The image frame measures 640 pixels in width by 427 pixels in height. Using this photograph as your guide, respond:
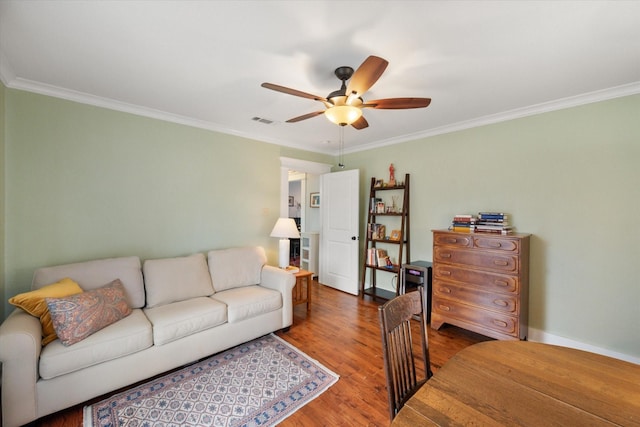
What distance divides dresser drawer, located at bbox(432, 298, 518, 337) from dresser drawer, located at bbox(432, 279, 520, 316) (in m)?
0.05

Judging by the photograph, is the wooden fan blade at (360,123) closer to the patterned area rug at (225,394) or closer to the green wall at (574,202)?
the green wall at (574,202)

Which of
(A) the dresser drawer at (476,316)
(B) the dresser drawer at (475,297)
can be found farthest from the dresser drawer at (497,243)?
(A) the dresser drawer at (476,316)

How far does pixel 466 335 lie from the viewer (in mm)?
2943

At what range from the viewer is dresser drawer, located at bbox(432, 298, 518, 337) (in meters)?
2.54

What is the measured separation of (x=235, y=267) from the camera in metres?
3.13

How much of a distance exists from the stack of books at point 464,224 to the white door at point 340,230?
4.79ft

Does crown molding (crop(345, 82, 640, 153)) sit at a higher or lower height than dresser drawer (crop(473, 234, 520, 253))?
higher

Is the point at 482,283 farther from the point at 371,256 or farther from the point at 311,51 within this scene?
the point at 311,51

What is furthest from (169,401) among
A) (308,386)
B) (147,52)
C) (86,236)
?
(147,52)

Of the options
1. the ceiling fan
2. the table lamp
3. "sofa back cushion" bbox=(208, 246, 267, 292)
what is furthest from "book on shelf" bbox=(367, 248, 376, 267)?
the ceiling fan

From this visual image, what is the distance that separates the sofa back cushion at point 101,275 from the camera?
7.10 ft

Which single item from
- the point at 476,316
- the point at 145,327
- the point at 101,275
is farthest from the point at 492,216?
the point at 101,275

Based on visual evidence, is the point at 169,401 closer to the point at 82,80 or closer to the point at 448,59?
the point at 82,80

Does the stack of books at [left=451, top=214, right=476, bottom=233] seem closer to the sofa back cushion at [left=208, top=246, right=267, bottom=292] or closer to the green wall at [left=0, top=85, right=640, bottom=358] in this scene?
the green wall at [left=0, top=85, right=640, bottom=358]
